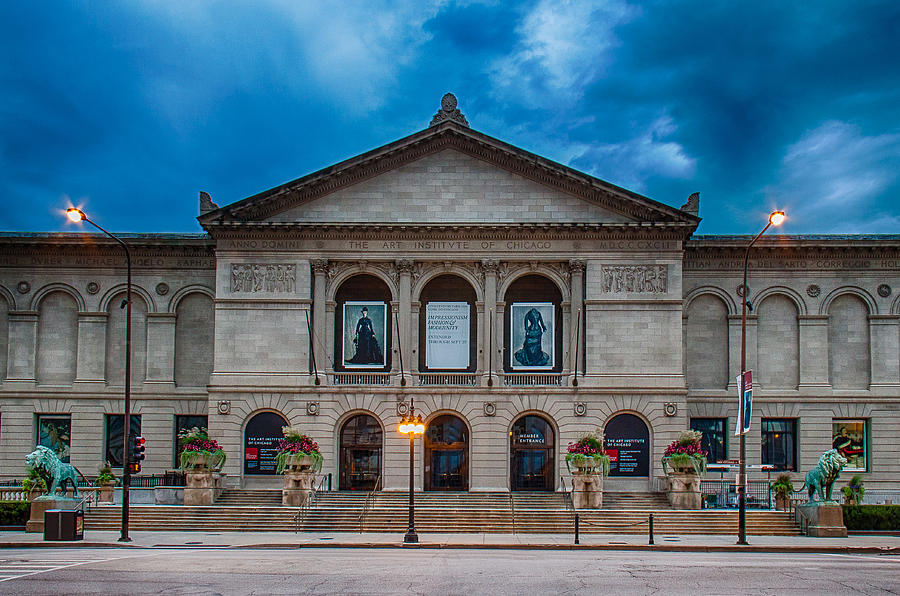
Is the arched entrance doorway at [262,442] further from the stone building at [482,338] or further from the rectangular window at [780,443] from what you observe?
the rectangular window at [780,443]

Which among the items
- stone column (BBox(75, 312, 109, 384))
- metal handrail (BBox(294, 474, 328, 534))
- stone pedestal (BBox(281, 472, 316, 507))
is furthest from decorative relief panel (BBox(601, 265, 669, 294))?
stone column (BBox(75, 312, 109, 384))

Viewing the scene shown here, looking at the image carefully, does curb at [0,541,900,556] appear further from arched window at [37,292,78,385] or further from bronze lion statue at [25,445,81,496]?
arched window at [37,292,78,385]

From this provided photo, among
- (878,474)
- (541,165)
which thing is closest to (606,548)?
(541,165)

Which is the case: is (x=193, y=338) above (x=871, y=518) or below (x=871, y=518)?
above

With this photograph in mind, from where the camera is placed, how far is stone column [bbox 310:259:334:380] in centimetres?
4897

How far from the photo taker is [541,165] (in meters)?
48.5

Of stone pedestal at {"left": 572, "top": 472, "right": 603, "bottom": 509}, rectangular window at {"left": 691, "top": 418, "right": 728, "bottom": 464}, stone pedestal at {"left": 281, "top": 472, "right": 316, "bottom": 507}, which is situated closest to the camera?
stone pedestal at {"left": 281, "top": 472, "right": 316, "bottom": 507}

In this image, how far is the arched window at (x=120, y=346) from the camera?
174 ft

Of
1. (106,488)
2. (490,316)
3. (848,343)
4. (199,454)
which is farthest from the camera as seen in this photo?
(848,343)

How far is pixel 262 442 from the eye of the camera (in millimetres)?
48469

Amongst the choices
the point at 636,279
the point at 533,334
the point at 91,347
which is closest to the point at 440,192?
the point at 533,334

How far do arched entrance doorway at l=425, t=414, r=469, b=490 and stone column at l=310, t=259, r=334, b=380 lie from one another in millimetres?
6847

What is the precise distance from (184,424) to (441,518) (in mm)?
18496

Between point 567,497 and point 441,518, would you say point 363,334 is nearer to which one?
point 441,518
